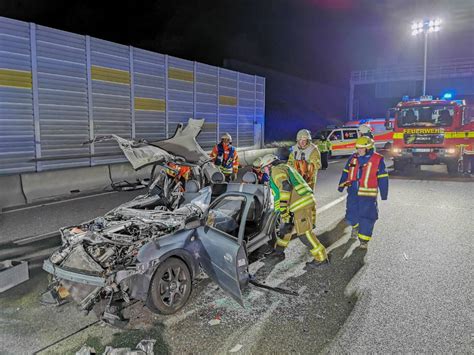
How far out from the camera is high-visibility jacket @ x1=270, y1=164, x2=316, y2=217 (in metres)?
5.39

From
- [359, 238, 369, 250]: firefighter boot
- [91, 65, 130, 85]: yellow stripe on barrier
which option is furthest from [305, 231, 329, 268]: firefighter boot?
[91, 65, 130, 85]: yellow stripe on barrier

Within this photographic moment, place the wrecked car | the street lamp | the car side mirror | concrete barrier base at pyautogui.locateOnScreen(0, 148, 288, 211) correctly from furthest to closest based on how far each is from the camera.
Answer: the street lamp, concrete barrier base at pyautogui.locateOnScreen(0, 148, 288, 211), the car side mirror, the wrecked car

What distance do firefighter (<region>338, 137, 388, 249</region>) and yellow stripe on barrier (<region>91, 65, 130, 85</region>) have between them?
9.30 meters

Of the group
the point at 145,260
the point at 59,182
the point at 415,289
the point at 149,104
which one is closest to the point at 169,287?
the point at 145,260

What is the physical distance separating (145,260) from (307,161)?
399cm

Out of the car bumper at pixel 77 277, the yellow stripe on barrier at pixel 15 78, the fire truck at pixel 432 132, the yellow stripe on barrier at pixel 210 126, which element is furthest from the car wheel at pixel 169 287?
the yellow stripe on barrier at pixel 210 126

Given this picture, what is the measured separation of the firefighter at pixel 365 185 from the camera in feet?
20.1

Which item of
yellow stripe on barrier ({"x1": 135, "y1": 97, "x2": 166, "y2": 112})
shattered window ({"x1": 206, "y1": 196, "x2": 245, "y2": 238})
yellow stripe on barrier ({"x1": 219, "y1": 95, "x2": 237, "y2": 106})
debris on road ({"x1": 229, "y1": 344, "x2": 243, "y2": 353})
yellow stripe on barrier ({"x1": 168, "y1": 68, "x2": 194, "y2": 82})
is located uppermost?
yellow stripe on barrier ({"x1": 168, "y1": 68, "x2": 194, "y2": 82})

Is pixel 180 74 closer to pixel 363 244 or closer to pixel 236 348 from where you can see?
pixel 363 244

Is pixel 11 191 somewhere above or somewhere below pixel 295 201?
below

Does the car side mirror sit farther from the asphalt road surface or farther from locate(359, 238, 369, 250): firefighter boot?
locate(359, 238, 369, 250): firefighter boot

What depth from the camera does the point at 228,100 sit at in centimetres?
1981

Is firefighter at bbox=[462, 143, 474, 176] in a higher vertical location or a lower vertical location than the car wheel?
higher

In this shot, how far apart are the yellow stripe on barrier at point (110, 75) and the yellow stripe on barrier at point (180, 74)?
2365 millimetres
